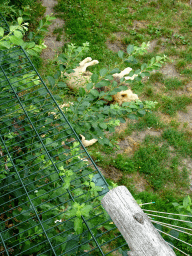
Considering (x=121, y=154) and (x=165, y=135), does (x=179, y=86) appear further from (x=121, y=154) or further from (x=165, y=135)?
(x=121, y=154)

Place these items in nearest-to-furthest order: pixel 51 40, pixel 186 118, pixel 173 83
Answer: pixel 186 118
pixel 173 83
pixel 51 40

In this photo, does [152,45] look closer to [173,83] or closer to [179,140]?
[173,83]

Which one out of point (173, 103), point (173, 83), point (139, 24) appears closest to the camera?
point (173, 103)

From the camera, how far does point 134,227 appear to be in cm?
126

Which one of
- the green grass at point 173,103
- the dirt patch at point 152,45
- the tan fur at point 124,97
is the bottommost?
the green grass at point 173,103

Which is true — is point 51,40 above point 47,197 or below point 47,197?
below

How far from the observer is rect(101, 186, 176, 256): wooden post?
1.21m

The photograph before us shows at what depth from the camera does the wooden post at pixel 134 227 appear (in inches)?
47.5

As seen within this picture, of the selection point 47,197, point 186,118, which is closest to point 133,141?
point 186,118

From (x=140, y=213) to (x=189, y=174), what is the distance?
301cm

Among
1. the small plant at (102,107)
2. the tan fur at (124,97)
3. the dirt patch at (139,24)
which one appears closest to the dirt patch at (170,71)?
the tan fur at (124,97)

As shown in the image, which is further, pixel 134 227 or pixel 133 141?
pixel 133 141

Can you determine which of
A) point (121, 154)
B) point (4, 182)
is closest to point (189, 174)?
point (121, 154)

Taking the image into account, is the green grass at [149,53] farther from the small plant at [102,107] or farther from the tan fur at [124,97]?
the small plant at [102,107]
